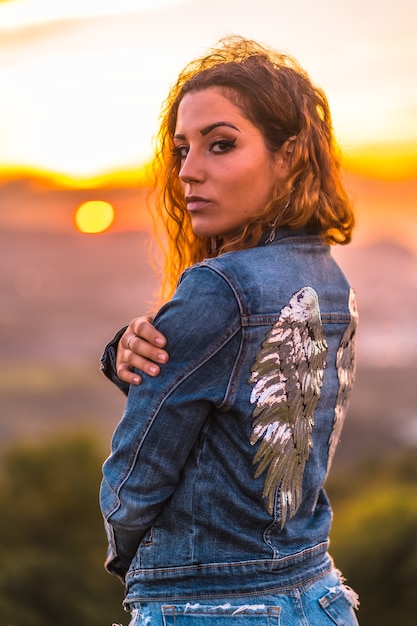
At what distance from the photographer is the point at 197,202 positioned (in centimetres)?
177

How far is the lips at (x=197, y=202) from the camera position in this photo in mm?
1759

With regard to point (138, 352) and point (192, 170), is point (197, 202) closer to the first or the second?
point (192, 170)

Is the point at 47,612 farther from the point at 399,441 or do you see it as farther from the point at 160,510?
the point at 399,441

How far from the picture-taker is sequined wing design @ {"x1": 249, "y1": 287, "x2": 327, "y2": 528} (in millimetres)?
1546

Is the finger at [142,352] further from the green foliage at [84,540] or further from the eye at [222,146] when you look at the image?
the green foliage at [84,540]

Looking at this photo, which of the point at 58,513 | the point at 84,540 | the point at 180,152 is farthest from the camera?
the point at 58,513

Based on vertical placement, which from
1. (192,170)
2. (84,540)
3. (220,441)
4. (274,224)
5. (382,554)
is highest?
(192,170)

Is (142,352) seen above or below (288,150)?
below

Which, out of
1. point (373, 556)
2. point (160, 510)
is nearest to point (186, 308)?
point (160, 510)

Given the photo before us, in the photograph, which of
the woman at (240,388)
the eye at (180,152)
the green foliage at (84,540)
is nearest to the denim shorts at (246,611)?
the woman at (240,388)

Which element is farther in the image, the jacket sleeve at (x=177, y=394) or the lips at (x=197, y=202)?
the lips at (x=197, y=202)

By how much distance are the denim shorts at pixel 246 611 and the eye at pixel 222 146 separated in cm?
86

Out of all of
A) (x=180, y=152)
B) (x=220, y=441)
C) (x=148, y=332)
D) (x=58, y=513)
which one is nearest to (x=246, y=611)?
(x=220, y=441)

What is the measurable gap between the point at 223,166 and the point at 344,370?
0.51 m
